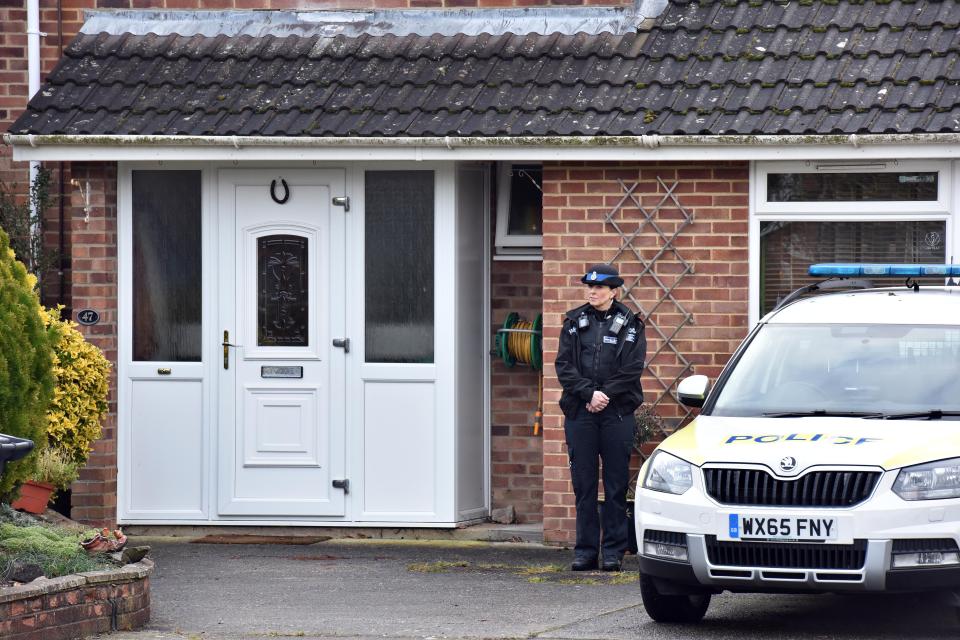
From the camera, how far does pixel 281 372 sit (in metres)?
11.7

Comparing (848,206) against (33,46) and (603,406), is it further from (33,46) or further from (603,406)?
(33,46)

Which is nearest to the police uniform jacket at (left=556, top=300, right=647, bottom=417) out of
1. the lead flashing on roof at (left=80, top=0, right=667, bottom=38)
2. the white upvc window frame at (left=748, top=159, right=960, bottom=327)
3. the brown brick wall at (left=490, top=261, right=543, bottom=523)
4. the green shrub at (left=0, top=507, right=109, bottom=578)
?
the white upvc window frame at (left=748, top=159, right=960, bottom=327)

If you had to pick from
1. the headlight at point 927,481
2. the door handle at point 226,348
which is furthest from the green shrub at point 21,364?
the headlight at point 927,481

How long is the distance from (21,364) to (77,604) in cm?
136

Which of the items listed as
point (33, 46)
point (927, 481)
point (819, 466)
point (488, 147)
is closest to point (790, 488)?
point (819, 466)

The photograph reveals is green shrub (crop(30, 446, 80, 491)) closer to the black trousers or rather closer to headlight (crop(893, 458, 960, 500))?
the black trousers

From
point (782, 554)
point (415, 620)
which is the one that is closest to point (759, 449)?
point (782, 554)

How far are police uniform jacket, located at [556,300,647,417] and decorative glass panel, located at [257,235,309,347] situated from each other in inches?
90.2

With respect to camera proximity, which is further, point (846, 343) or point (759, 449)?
point (846, 343)

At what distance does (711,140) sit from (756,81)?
2.16 feet

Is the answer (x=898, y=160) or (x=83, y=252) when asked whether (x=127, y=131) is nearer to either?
(x=83, y=252)

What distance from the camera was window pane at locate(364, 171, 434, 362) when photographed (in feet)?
38.1

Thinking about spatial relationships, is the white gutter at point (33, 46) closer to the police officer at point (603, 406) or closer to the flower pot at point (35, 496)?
the flower pot at point (35, 496)

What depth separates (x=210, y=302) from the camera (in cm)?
1182
